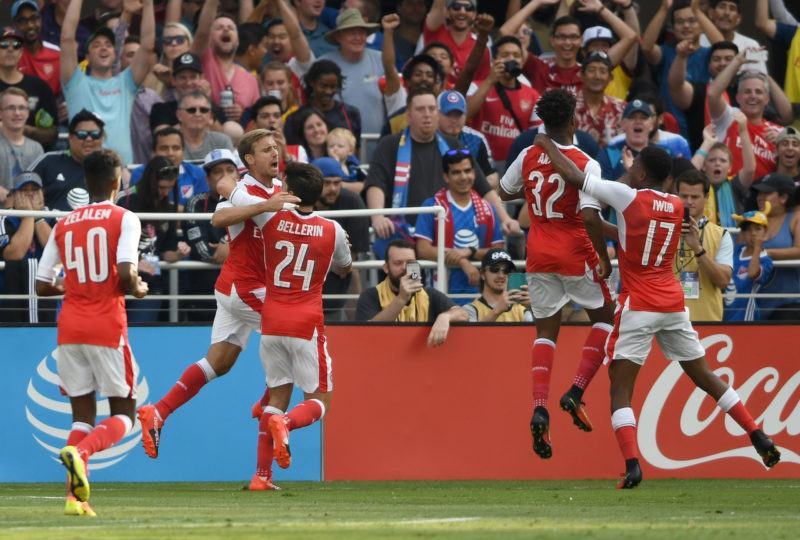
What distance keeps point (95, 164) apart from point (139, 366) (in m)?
3.91

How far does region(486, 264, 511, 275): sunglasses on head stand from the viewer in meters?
11.8

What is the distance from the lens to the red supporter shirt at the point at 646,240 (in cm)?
947

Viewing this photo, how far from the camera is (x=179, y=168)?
42.8 feet

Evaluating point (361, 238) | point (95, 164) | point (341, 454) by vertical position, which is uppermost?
point (95, 164)

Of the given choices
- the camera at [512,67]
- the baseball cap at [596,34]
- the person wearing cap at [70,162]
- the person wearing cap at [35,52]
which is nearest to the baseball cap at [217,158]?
the person wearing cap at [70,162]

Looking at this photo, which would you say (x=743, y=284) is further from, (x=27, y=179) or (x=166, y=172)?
(x=27, y=179)

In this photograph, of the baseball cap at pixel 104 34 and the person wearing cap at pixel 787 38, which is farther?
the person wearing cap at pixel 787 38

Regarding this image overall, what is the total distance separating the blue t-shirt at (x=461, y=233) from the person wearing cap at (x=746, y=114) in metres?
4.11

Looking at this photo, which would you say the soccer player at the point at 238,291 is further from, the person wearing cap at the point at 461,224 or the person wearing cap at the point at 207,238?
the person wearing cap at the point at 461,224

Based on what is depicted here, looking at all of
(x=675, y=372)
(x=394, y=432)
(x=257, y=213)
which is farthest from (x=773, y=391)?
(x=257, y=213)

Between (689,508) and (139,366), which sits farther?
(139,366)

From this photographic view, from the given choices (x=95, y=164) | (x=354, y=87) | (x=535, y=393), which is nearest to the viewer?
(x=95, y=164)

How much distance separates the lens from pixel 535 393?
33.5 feet

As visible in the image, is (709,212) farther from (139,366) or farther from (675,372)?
(139,366)
